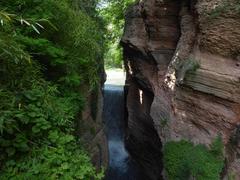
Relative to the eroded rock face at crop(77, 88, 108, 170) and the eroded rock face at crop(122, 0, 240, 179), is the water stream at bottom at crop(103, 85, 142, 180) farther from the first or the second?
the eroded rock face at crop(122, 0, 240, 179)

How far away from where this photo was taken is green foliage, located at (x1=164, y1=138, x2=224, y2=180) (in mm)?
5648

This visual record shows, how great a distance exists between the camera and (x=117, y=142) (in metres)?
14.3

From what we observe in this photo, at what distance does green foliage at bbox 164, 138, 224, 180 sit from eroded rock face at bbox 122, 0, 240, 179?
155 millimetres

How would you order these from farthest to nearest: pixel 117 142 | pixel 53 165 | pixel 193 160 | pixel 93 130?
pixel 117 142
pixel 93 130
pixel 193 160
pixel 53 165

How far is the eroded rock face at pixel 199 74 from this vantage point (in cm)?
581

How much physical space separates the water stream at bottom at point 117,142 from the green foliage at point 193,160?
467 centimetres

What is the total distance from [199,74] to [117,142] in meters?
8.64

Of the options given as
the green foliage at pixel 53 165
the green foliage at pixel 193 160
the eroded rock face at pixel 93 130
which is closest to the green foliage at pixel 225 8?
the green foliage at pixel 193 160

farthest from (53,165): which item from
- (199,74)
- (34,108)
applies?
(199,74)

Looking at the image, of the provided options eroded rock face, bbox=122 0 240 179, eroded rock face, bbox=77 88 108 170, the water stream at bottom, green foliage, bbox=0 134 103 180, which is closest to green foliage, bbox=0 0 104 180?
green foliage, bbox=0 134 103 180

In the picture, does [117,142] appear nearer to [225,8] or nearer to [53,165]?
[225,8]

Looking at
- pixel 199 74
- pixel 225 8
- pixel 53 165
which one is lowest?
pixel 53 165

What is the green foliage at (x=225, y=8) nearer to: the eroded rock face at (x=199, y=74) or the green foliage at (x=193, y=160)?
the eroded rock face at (x=199, y=74)

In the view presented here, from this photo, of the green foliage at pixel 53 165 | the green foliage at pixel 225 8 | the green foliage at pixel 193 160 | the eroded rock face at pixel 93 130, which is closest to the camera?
the green foliage at pixel 53 165
